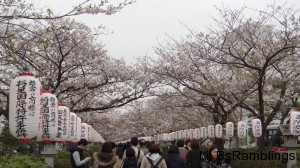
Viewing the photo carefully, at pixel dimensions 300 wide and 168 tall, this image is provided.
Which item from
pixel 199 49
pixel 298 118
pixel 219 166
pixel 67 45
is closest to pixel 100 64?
pixel 67 45

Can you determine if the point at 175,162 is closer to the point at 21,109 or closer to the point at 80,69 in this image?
the point at 21,109

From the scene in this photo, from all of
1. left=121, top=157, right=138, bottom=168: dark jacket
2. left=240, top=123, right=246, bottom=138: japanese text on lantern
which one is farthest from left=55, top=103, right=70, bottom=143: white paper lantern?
left=240, top=123, right=246, bottom=138: japanese text on lantern

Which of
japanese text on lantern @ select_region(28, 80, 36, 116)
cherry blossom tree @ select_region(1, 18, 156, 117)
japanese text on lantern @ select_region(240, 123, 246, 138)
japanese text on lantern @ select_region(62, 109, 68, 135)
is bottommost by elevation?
japanese text on lantern @ select_region(240, 123, 246, 138)

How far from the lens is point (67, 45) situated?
17656 mm

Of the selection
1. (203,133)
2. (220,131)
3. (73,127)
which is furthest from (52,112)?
(203,133)

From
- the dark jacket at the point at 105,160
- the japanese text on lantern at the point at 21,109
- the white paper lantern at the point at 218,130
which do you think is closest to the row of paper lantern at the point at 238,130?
the white paper lantern at the point at 218,130

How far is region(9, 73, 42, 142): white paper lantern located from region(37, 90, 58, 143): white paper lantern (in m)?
2.15

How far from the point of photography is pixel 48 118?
11531 millimetres

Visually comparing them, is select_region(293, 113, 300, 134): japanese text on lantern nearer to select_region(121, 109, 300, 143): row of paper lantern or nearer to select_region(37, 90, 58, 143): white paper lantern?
select_region(121, 109, 300, 143): row of paper lantern

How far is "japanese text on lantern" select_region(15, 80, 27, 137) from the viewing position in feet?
29.6

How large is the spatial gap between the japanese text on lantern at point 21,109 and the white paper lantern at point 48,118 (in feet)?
7.23

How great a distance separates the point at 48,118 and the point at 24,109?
8.11 ft

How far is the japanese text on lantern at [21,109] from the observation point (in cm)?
902

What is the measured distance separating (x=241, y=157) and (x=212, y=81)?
11.6 ft
